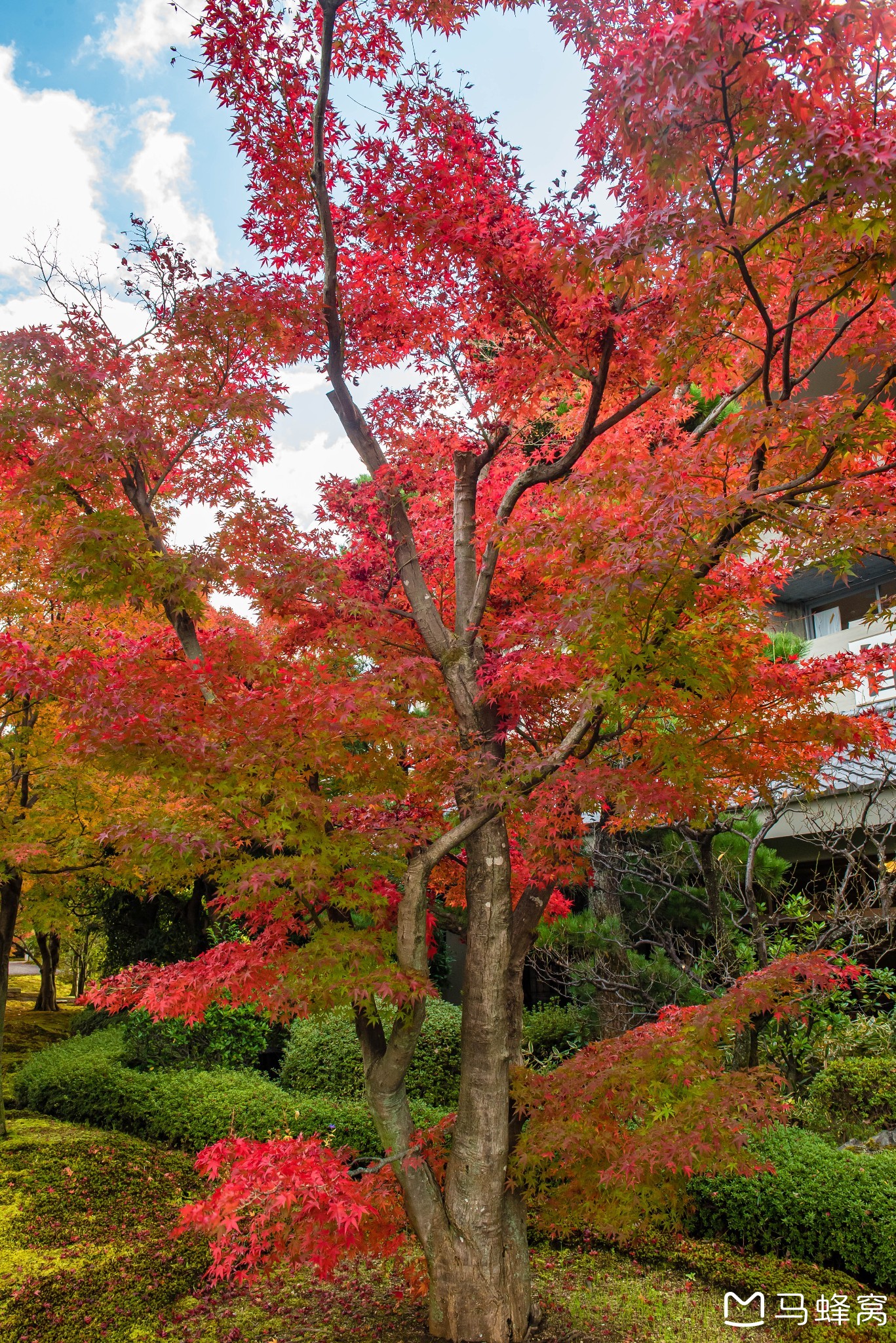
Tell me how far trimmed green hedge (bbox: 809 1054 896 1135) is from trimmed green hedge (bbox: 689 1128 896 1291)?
97 centimetres

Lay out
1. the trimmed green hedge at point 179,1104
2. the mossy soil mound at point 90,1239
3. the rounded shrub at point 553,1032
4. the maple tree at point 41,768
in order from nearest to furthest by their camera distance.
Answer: the mossy soil mound at point 90,1239
the trimmed green hedge at point 179,1104
the maple tree at point 41,768
the rounded shrub at point 553,1032

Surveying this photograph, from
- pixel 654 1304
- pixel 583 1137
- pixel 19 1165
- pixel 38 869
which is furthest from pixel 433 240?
pixel 19 1165

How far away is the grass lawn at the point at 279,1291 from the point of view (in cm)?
491

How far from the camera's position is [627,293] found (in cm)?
438

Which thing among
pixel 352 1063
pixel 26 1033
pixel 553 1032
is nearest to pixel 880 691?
pixel 553 1032

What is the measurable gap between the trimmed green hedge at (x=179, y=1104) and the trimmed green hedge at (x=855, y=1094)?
347 cm

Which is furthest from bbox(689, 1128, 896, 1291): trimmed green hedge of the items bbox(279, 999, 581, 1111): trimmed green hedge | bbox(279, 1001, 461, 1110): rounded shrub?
bbox(279, 1001, 461, 1110): rounded shrub

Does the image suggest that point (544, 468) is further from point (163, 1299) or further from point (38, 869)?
point (38, 869)

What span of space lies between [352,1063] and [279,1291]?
11.8ft

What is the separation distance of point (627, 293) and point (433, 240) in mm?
1368

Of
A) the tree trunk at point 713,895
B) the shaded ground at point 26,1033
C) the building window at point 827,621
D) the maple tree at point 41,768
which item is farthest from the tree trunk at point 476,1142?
the building window at point 827,621

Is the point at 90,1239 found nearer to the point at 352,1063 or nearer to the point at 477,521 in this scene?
the point at 352,1063

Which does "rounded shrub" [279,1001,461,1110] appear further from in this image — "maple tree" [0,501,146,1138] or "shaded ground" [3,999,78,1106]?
"shaded ground" [3,999,78,1106]

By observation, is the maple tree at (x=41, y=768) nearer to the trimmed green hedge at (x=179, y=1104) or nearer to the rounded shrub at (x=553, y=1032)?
the trimmed green hedge at (x=179, y=1104)
